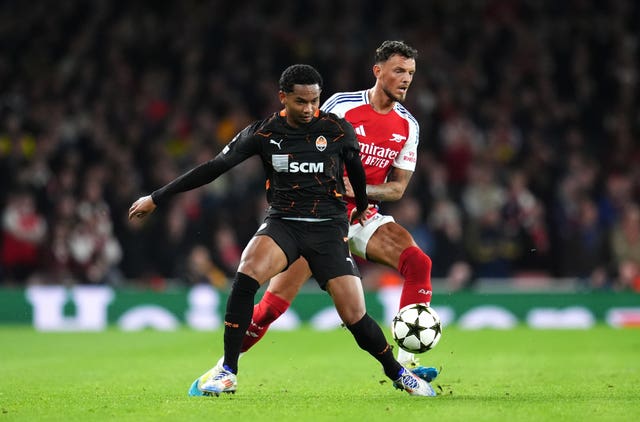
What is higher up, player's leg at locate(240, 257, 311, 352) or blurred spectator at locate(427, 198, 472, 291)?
blurred spectator at locate(427, 198, 472, 291)

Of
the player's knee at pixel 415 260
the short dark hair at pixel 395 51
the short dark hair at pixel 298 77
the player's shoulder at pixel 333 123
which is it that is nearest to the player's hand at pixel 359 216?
the player's knee at pixel 415 260

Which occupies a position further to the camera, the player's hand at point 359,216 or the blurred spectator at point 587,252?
the blurred spectator at point 587,252

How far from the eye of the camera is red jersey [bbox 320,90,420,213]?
8.27 meters

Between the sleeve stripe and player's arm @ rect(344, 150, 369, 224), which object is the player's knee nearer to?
player's arm @ rect(344, 150, 369, 224)

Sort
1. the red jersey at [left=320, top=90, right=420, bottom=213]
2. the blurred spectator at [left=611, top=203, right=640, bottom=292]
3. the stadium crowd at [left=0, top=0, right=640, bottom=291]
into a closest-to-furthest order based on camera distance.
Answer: the red jersey at [left=320, top=90, right=420, bottom=213]
the blurred spectator at [left=611, top=203, right=640, bottom=292]
the stadium crowd at [left=0, top=0, right=640, bottom=291]

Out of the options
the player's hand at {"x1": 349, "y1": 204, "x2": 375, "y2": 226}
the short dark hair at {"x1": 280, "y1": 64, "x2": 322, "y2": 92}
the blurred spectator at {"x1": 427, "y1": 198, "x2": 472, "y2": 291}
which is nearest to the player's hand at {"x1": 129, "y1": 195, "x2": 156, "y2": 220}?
the short dark hair at {"x1": 280, "y1": 64, "x2": 322, "y2": 92}

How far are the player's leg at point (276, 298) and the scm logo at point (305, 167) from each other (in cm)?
86

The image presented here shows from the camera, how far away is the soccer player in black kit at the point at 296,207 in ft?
23.9

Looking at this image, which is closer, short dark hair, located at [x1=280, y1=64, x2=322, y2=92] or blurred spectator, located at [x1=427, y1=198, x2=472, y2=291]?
short dark hair, located at [x1=280, y1=64, x2=322, y2=92]

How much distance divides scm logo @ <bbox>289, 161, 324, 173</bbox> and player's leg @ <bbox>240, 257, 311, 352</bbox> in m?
0.86

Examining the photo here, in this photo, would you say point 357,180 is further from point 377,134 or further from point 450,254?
point 450,254

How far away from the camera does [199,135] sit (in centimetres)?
1777

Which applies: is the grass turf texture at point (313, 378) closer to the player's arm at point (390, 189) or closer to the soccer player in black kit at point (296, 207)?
the soccer player in black kit at point (296, 207)

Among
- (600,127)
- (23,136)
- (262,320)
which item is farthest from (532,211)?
(262,320)
